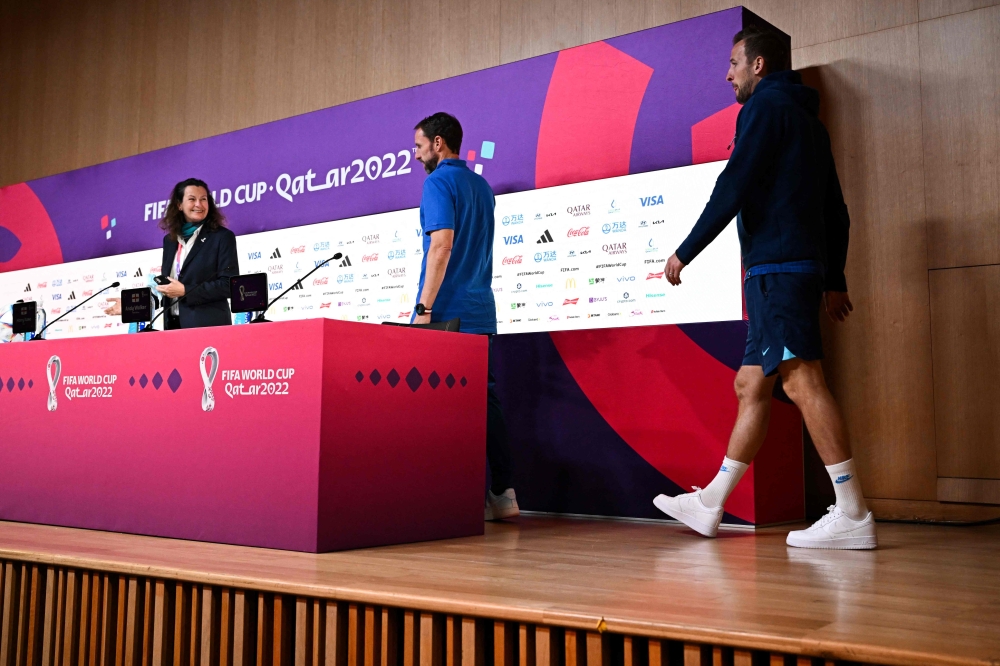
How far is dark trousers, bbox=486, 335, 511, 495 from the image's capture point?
329 centimetres

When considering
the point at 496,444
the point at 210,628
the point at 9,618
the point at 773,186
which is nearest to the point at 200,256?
the point at 496,444

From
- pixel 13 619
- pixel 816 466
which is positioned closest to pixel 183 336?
pixel 13 619

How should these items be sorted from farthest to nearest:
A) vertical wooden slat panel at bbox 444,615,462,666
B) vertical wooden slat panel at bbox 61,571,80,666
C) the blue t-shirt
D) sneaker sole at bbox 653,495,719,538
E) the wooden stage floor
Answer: the blue t-shirt
sneaker sole at bbox 653,495,719,538
vertical wooden slat panel at bbox 61,571,80,666
vertical wooden slat panel at bbox 444,615,462,666
the wooden stage floor

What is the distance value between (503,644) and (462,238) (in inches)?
79.8

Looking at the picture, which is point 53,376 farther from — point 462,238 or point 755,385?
point 755,385

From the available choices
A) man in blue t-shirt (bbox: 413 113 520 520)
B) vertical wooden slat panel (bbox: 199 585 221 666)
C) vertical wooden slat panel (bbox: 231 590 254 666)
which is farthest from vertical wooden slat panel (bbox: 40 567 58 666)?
man in blue t-shirt (bbox: 413 113 520 520)

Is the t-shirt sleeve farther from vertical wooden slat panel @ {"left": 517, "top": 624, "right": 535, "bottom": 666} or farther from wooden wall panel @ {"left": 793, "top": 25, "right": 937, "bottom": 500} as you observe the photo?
vertical wooden slat panel @ {"left": 517, "top": 624, "right": 535, "bottom": 666}

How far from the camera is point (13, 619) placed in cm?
218

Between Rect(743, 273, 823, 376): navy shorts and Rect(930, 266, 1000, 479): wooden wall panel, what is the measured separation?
1.16 metres

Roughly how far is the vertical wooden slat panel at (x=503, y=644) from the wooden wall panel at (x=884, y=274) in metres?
2.48

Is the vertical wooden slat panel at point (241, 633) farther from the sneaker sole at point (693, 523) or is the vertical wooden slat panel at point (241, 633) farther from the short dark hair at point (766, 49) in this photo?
the short dark hair at point (766, 49)

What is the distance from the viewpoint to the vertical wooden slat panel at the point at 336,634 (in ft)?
5.55

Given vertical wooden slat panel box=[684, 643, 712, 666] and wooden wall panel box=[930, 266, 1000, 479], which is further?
wooden wall panel box=[930, 266, 1000, 479]

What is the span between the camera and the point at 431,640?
1.58 metres
